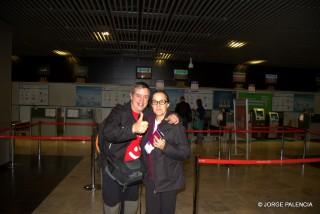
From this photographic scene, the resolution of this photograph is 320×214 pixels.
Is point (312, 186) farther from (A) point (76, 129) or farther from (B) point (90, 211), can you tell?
(A) point (76, 129)

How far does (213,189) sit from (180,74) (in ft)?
23.6

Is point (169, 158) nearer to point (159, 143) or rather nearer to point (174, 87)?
point (159, 143)

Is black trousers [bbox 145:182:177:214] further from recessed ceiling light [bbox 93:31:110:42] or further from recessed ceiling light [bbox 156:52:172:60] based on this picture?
recessed ceiling light [bbox 156:52:172:60]

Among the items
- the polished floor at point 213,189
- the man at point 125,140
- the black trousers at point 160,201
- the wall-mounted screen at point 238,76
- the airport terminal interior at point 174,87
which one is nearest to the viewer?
the man at point 125,140

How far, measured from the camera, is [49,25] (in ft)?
21.4

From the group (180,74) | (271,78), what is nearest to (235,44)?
(180,74)

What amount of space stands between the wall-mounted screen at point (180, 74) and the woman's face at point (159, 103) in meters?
9.45

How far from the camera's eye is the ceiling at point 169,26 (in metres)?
5.09

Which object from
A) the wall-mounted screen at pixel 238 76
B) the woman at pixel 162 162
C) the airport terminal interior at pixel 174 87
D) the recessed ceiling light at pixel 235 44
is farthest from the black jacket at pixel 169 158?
the wall-mounted screen at pixel 238 76

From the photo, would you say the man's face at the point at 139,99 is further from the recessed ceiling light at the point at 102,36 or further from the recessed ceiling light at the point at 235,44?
the recessed ceiling light at the point at 235,44

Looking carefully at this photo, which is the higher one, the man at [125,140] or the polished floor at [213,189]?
the man at [125,140]

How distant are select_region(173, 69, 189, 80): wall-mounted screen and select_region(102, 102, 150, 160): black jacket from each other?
944 cm

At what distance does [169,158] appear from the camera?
2.52m

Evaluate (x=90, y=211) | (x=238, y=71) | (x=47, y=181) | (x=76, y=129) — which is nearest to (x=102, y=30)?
(x=47, y=181)
